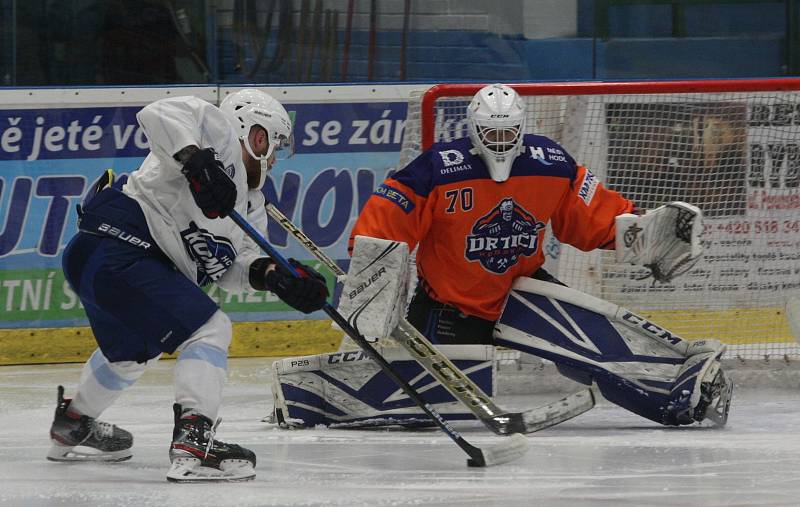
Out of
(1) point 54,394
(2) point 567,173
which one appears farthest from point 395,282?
(1) point 54,394

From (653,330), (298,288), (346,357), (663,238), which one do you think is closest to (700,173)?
(663,238)

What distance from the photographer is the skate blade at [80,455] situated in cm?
366

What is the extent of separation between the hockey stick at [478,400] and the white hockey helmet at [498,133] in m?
0.59

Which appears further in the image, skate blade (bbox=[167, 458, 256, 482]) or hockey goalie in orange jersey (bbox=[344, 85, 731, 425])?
hockey goalie in orange jersey (bbox=[344, 85, 731, 425])

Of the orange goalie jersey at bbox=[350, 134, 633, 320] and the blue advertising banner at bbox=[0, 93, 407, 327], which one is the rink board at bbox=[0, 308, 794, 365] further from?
the orange goalie jersey at bbox=[350, 134, 633, 320]

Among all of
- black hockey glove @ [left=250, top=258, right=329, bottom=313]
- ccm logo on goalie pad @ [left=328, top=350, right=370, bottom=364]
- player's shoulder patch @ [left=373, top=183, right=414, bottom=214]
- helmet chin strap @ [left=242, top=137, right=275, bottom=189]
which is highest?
helmet chin strap @ [left=242, top=137, right=275, bottom=189]

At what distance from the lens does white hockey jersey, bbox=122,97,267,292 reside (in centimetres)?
331

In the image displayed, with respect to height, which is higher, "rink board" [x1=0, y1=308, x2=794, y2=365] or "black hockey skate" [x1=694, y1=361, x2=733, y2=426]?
"black hockey skate" [x1=694, y1=361, x2=733, y2=426]

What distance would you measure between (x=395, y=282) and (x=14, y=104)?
277 cm

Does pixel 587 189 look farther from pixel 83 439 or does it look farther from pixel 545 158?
pixel 83 439

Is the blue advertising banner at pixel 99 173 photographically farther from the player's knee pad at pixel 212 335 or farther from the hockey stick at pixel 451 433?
the player's knee pad at pixel 212 335

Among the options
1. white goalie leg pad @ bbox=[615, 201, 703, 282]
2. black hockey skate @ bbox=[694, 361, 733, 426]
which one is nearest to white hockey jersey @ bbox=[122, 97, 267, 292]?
white goalie leg pad @ bbox=[615, 201, 703, 282]

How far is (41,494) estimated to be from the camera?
3.14 meters

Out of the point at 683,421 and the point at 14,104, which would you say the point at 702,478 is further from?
the point at 14,104
